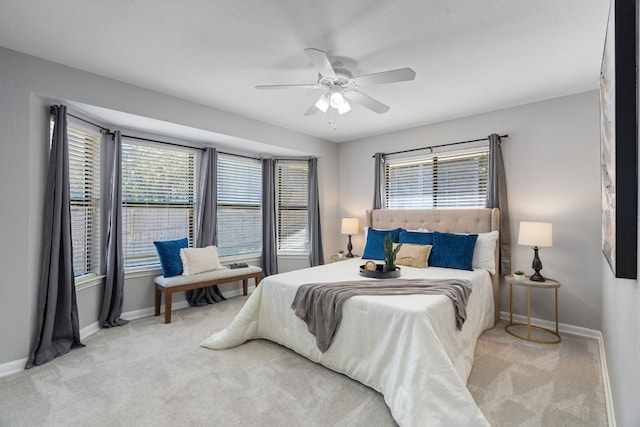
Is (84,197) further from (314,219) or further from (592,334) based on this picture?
(592,334)

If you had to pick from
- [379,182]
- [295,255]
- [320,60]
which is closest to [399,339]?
[320,60]

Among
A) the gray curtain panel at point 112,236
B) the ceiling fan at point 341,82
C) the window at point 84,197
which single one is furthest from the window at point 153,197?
the ceiling fan at point 341,82

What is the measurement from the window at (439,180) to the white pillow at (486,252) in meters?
0.61

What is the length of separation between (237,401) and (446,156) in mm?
3970

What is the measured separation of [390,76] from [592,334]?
3.48 metres

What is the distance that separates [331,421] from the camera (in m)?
1.95

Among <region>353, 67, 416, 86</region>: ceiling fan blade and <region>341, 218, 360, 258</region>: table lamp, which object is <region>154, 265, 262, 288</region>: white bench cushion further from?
<region>353, 67, 416, 86</region>: ceiling fan blade

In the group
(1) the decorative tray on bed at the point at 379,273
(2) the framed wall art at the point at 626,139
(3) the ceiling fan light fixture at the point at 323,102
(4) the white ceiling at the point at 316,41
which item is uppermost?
(4) the white ceiling at the point at 316,41

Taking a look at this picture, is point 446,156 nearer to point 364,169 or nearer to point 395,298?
point 364,169

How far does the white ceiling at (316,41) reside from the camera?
2.02 metres

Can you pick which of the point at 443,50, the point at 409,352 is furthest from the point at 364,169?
the point at 409,352

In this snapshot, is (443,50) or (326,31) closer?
(326,31)

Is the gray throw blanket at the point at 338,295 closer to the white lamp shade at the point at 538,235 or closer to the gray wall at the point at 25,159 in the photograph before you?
the white lamp shade at the point at 538,235

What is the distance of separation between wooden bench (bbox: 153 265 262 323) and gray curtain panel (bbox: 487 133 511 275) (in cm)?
342
